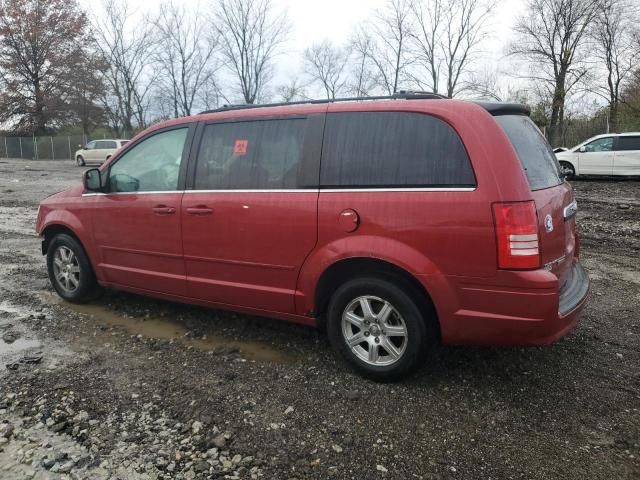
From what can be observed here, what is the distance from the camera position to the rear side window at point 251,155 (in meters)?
3.60

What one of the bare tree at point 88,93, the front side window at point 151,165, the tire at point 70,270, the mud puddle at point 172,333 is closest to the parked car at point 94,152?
the bare tree at point 88,93

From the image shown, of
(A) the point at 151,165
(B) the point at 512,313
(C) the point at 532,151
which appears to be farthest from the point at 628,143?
(A) the point at 151,165

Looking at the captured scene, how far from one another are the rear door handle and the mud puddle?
3.41ft

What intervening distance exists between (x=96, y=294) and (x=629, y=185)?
51.5 feet

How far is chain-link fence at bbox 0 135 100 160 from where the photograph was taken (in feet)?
137

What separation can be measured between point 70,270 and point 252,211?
2.43 metres

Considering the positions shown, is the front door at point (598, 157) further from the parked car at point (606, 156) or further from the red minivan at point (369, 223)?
the red minivan at point (369, 223)

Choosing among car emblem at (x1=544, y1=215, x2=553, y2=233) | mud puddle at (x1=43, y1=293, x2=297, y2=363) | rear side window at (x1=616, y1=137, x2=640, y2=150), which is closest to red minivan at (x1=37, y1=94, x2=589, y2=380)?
car emblem at (x1=544, y1=215, x2=553, y2=233)

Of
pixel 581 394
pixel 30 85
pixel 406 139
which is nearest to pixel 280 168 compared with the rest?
pixel 406 139

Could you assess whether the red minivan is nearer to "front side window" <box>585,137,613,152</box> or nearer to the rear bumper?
the rear bumper

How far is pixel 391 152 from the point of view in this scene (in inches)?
127

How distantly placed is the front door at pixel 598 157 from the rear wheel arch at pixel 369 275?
16534 millimetres

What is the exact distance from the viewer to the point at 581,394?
3209mm

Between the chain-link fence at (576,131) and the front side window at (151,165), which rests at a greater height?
the chain-link fence at (576,131)
